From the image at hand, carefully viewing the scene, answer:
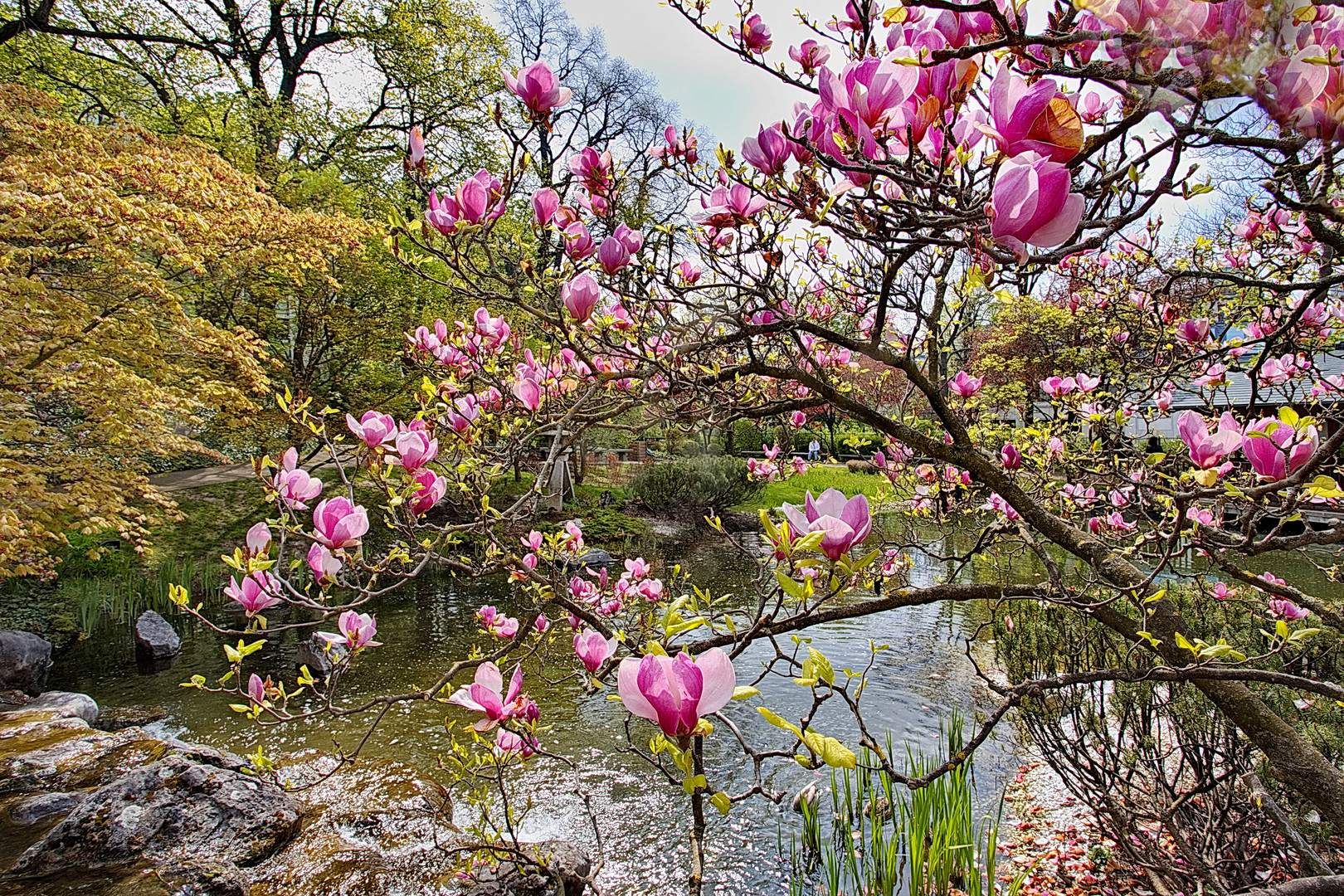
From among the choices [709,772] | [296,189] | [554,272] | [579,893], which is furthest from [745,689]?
[296,189]

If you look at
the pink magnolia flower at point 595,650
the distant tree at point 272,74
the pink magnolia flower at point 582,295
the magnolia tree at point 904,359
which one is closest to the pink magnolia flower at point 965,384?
the magnolia tree at point 904,359

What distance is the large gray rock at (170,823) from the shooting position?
2863mm

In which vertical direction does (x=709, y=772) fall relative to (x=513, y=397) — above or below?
below

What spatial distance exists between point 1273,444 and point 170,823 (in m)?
4.26

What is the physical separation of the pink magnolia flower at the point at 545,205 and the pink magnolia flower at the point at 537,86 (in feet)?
0.62

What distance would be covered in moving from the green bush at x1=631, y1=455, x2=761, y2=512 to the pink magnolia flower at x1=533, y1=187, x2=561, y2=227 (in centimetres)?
1173

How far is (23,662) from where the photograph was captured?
5.39 meters

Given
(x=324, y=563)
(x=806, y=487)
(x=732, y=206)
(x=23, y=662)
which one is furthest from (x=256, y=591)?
(x=806, y=487)

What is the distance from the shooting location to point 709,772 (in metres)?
3.92

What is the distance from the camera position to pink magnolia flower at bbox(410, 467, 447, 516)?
62.3 inches

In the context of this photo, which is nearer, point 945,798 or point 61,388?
point 945,798

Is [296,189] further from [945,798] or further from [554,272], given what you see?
[945,798]

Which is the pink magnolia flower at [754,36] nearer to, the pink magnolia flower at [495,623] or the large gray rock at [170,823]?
the pink magnolia flower at [495,623]

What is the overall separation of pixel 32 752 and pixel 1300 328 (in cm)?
673
